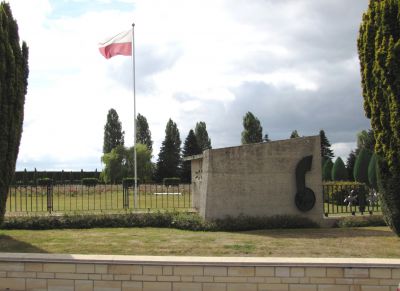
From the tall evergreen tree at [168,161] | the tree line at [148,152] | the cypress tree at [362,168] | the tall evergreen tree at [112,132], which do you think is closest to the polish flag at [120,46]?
the cypress tree at [362,168]

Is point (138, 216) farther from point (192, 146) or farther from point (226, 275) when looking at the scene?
point (192, 146)

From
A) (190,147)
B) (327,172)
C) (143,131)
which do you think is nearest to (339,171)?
(327,172)

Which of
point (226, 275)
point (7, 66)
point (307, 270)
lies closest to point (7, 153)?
point (7, 66)

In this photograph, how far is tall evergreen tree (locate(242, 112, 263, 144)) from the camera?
4875cm

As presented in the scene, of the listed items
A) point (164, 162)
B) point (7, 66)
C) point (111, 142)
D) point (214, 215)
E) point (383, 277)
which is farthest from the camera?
point (111, 142)

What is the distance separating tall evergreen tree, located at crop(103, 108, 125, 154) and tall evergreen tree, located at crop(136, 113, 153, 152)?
2.58 meters

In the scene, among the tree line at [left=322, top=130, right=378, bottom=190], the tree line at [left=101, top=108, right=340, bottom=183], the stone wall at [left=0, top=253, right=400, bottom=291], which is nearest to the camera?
the stone wall at [left=0, top=253, right=400, bottom=291]

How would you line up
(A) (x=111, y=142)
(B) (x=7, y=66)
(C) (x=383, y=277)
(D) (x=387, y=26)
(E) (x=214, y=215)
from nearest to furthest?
(C) (x=383, y=277), (D) (x=387, y=26), (B) (x=7, y=66), (E) (x=214, y=215), (A) (x=111, y=142)

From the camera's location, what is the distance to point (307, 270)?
5996mm

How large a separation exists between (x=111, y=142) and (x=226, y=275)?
68.3m

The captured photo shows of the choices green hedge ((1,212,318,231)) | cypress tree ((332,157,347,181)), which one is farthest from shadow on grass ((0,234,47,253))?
cypress tree ((332,157,347,181))

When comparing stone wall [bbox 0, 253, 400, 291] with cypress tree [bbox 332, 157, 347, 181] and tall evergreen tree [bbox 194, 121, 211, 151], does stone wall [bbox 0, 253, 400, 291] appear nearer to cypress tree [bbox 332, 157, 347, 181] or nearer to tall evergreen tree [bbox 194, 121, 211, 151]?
cypress tree [bbox 332, 157, 347, 181]

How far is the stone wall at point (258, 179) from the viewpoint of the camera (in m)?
12.6

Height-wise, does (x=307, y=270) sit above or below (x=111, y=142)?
below
